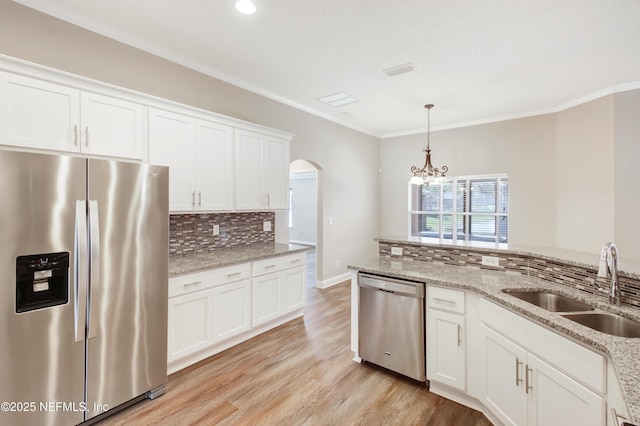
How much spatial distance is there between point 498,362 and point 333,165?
161 inches

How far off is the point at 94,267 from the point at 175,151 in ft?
4.28

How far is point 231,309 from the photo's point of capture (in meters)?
3.04

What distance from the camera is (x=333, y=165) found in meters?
5.47

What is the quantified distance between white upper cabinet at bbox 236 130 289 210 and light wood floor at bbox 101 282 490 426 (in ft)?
5.41

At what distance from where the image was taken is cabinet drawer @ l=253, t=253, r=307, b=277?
3.31 meters

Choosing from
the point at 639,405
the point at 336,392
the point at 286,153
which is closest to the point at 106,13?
the point at 286,153

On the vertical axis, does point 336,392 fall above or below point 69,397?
below

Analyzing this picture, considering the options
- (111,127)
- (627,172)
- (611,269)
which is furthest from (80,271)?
(627,172)

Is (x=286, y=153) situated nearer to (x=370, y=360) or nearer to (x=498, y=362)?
(x=370, y=360)

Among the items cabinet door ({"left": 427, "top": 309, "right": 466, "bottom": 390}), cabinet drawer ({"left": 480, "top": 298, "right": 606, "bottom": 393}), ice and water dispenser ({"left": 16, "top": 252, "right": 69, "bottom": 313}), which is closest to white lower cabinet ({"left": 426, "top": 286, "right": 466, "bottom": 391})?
cabinet door ({"left": 427, "top": 309, "right": 466, "bottom": 390})

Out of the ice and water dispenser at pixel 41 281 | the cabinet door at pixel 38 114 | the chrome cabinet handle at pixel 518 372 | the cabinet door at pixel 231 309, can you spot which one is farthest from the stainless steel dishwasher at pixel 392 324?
the cabinet door at pixel 38 114

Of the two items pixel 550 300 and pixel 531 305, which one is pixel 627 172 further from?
pixel 531 305

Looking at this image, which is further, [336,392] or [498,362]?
[336,392]

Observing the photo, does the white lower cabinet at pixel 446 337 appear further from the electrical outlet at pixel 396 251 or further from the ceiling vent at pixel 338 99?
the ceiling vent at pixel 338 99
